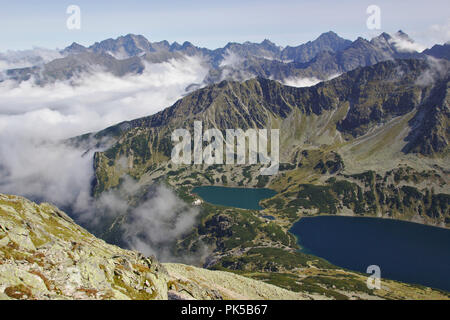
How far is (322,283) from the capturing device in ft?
586

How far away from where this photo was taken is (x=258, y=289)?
286 feet
